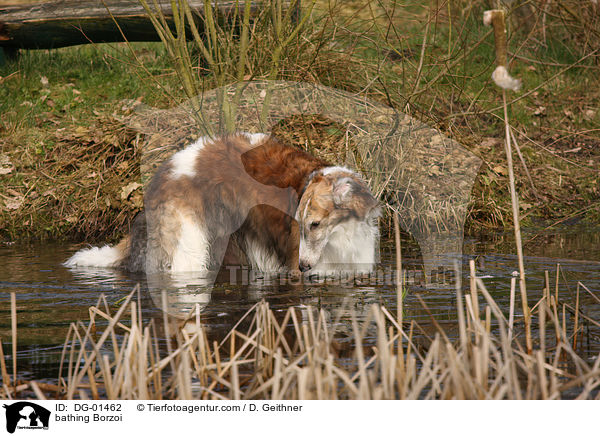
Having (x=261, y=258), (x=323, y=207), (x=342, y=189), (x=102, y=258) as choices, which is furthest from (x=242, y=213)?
(x=102, y=258)

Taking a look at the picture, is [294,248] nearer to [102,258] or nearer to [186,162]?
[186,162]

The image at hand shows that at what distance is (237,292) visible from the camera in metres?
5.52

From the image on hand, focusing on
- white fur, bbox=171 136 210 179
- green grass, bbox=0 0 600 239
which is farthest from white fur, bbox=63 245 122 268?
green grass, bbox=0 0 600 239

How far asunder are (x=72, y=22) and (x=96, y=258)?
17.3ft

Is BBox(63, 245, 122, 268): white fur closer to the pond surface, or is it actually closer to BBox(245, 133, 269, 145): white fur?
the pond surface

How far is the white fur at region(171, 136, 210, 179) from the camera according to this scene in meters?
6.15

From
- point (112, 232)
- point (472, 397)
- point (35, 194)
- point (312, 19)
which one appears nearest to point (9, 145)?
point (35, 194)

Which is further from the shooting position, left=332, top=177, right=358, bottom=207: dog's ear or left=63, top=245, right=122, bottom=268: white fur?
left=63, top=245, right=122, bottom=268: white fur

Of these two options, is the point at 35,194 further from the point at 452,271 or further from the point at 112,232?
the point at 452,271

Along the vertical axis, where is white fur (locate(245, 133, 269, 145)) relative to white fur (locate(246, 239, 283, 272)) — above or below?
above

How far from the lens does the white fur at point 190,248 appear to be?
6.13m
